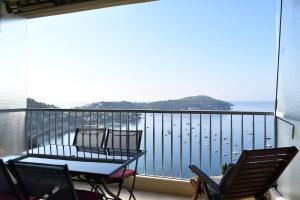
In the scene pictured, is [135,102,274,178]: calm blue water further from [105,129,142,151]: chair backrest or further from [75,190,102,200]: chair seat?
[75,190,102,200]: chair seat

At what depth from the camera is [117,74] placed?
6.18 m

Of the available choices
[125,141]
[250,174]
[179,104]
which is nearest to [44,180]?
[125,141]

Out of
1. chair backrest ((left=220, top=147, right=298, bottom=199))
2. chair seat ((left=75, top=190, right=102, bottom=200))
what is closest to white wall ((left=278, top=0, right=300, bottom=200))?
chair backrest ((left=220, top=147, right=298, bottom=199))

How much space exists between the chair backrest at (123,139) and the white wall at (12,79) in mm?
2386

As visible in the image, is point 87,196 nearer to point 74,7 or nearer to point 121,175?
point 121,175

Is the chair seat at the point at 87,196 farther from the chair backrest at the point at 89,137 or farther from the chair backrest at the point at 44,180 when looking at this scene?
→ the chair backrest at the point at 89,137

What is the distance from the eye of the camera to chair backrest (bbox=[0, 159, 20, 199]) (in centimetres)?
198

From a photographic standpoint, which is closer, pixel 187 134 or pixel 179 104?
pixel 187 134

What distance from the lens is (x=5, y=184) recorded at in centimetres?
221

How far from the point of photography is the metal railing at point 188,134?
3.58m

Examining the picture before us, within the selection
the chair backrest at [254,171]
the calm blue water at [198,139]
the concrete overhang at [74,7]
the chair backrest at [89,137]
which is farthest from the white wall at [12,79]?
the chair backrest at [254,171]

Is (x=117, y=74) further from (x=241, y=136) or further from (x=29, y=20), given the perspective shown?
(x=241, y=136)

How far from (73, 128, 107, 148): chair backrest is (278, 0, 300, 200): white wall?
6.80 ft

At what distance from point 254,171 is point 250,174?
40mm
